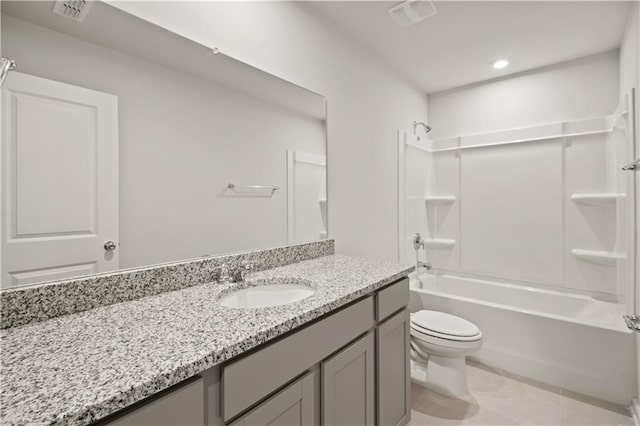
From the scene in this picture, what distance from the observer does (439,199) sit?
3.32 metres

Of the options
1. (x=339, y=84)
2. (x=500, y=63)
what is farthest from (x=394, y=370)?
(x=500, y=63)

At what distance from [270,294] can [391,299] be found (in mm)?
600

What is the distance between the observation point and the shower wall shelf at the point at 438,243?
130 inches

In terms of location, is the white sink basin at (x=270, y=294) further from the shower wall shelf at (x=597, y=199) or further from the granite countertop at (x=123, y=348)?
the shower wall shelf at (x=597, y=199)

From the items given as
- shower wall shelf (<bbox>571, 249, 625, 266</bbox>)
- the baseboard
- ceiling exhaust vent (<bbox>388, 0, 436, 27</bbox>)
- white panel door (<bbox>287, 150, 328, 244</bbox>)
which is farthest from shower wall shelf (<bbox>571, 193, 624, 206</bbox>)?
white panel door (<bbox>287, 150, 328, 244</bbox>)

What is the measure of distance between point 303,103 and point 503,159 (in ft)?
7.32

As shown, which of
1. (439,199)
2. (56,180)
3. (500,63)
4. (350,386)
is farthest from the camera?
(439,199)

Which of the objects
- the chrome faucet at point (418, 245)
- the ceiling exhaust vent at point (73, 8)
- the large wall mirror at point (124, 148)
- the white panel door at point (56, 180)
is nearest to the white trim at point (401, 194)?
the chrome faucet at point (418, 245)

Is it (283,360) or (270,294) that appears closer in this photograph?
(283,360)

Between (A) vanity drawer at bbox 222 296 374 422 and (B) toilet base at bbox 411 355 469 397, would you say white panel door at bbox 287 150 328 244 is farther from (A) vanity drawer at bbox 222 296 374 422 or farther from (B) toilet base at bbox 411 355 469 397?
(B) toilet base at bbox 411 355 469 397

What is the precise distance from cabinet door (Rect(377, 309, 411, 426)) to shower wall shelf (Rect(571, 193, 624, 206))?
203 cm

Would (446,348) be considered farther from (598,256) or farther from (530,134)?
(530,134)

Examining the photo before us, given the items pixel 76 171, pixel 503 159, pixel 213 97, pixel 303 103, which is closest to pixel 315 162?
pixel 303 103

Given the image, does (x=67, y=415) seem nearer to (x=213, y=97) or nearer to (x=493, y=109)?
(x=213, y=97)
